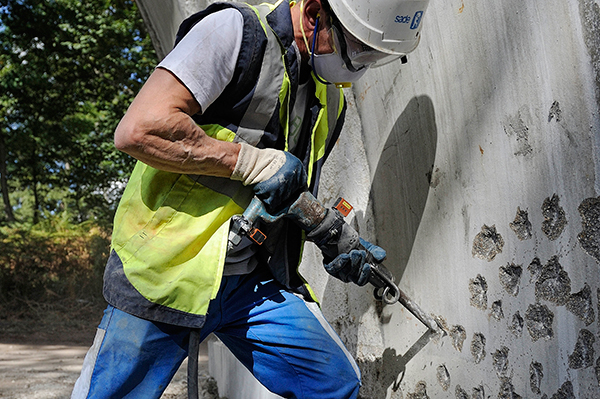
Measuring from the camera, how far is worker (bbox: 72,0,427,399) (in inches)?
64.9

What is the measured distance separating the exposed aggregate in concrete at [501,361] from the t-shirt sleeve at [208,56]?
1.34 m

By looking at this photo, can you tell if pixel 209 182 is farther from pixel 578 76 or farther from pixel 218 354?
pixel 218 354

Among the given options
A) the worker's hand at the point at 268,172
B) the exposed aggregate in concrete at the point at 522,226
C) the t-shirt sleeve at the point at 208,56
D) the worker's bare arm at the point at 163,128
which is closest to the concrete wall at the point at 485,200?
the exposed aggregate in concrete at the point at 522,226

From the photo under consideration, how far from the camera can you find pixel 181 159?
1.67 metres

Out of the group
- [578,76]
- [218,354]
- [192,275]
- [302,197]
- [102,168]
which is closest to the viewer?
[578,76]

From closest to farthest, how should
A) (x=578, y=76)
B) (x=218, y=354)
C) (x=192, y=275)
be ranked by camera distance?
(x=578, y=76), (x=192, y=275), (x=218, y=354)

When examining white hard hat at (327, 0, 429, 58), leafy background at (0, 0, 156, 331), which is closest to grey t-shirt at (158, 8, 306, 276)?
white hard hat at (327, 0, 429, 58)

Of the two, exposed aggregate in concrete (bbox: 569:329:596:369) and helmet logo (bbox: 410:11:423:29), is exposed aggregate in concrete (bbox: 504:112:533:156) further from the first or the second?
exposed aggregate in concrete (bbox: 569:329:596:369)

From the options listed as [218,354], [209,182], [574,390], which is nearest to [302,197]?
[209,182]

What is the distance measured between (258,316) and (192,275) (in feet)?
1.20

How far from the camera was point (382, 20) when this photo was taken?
5.82 feet

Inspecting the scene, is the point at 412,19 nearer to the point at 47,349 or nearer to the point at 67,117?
the point at 47,349

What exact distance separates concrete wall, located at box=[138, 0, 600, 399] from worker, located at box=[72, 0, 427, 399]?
0.33 meters

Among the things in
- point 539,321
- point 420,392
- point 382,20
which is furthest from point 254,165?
point 420,392
